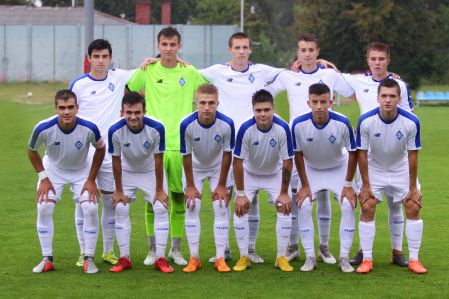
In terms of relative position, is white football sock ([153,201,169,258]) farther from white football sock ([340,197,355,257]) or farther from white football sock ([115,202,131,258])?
white football sock ([340,197,355,257])

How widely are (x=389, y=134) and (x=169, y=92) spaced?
2260mm

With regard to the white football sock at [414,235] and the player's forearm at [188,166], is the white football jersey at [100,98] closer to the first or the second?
the player's forearm at [188,166]

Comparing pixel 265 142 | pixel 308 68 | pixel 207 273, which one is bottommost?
pixel 207 273

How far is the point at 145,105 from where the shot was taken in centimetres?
995

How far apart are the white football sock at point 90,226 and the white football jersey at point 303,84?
2235 mm

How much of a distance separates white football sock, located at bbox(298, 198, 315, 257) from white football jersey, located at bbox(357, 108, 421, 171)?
78cm

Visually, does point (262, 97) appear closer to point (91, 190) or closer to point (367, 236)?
point (367, 236)

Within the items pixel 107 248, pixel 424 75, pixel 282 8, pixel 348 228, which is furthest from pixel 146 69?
pixel 282 8

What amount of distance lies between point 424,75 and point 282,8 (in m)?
23.9

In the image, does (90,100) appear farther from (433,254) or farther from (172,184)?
(433,254)

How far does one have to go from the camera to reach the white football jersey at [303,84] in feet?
34.0

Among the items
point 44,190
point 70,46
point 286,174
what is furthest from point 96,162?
point 70,46

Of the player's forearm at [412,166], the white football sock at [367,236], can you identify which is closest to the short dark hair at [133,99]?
the white football sock at [367,236]

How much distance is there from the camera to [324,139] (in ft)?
31.9
